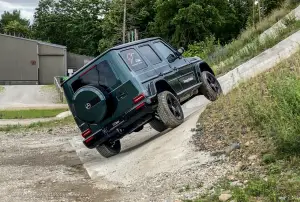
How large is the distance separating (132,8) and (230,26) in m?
13.8

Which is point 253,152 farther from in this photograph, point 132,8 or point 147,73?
point 132,8

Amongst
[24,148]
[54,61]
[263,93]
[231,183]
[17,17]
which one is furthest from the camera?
[17,17]

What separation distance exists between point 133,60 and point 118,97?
95 centimetres

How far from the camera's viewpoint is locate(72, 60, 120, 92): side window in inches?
350

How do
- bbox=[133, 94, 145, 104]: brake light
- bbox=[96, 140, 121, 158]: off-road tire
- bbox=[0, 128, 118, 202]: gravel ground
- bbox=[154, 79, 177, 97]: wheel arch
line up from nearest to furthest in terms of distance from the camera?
bbox=[0, 128, 118, 202]: gravel ground, bbox=[133, 94, 145, 104]: brake light, bbox=[154, 79, 177, 97]: wheel arch, bbox=[96, 140, 121, 158]: off-road tire

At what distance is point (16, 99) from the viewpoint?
34.8m

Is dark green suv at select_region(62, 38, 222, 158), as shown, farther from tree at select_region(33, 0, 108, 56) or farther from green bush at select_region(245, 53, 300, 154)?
tree at select_region(33, 0, 108, 56)

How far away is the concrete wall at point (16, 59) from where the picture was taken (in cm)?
5513

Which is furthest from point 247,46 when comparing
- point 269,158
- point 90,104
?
point 269,158

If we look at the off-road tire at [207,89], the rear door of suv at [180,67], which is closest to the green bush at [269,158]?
the rear door of suv at [180,67]

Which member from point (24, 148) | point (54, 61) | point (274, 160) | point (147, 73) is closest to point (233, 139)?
point (274, 160)

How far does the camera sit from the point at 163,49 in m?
10.7

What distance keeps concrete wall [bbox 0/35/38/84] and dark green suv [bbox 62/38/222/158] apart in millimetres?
48011

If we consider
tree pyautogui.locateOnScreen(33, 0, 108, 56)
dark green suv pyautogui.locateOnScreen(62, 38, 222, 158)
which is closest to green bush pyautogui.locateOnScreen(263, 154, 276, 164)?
dark green suv pyautogui.locateOnScreen(62, 38, 222, 158)
